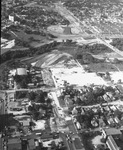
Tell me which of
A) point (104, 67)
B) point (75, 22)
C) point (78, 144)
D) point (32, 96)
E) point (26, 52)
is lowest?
point (104, 67)

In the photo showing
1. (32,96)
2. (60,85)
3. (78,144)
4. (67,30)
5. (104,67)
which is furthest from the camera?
(67,30)

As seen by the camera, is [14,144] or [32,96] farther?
[32,96]

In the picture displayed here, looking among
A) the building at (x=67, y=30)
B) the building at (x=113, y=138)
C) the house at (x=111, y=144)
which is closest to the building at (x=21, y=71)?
the building at (x=113, y=138)

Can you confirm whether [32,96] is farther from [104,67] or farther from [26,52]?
[104,67]

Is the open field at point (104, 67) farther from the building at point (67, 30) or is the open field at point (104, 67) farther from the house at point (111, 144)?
the building at point (67, 30)

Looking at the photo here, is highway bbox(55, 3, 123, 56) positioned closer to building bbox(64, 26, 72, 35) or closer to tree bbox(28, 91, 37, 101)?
building bbox(64, 26, 72, 35)

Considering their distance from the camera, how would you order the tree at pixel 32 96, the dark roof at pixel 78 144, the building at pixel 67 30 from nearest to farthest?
the dark roof at pixel 78 144
the tree at pixel 32 96
the building at pixel 67 30

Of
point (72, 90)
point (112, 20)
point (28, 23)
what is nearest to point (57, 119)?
point (72, 90)

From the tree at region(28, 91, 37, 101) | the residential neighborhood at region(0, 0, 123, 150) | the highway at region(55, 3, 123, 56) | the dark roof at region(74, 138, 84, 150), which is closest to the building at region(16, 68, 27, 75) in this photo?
the residential neighborhood at region(0, 0, 123, 150)

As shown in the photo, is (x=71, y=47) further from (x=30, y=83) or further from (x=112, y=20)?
(x=112, y=20)

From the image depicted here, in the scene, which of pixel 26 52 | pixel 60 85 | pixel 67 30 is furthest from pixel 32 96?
pixel 67 30

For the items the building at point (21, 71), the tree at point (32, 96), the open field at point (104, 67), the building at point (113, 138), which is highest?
the building at point (21, 71)
